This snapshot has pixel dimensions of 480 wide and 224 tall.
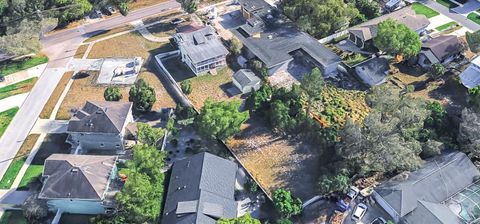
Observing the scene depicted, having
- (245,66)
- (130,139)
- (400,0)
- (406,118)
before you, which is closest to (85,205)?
(130,139)

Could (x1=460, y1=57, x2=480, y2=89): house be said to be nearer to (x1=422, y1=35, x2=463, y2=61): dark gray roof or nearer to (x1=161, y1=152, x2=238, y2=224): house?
(x1=422, y1=35, x2=463, y2=61): dark gray roof

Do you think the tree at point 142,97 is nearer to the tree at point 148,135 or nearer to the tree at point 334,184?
the tree at point 148,135

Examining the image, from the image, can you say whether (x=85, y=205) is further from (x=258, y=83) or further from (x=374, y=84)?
(x=374, y=84)

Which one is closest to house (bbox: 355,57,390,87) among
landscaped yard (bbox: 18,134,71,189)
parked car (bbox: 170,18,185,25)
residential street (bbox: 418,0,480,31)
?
residential street (bbox: 418,0,480,31)

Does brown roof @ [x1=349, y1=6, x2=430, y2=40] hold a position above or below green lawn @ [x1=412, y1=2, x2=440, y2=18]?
above

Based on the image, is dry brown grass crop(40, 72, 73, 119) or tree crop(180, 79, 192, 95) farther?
tree crop(180, 79, 192, 95)

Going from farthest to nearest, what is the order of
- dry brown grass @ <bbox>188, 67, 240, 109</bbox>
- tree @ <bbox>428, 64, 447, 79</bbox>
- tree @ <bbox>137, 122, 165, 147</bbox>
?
tree @ <bbox>428, 64, 447, 79</bbox>
dry brown grass @ <bbox>188, 67, 240, 109</bbox>
tree @ <bbox>137, 122, 165, 147</bbox>
